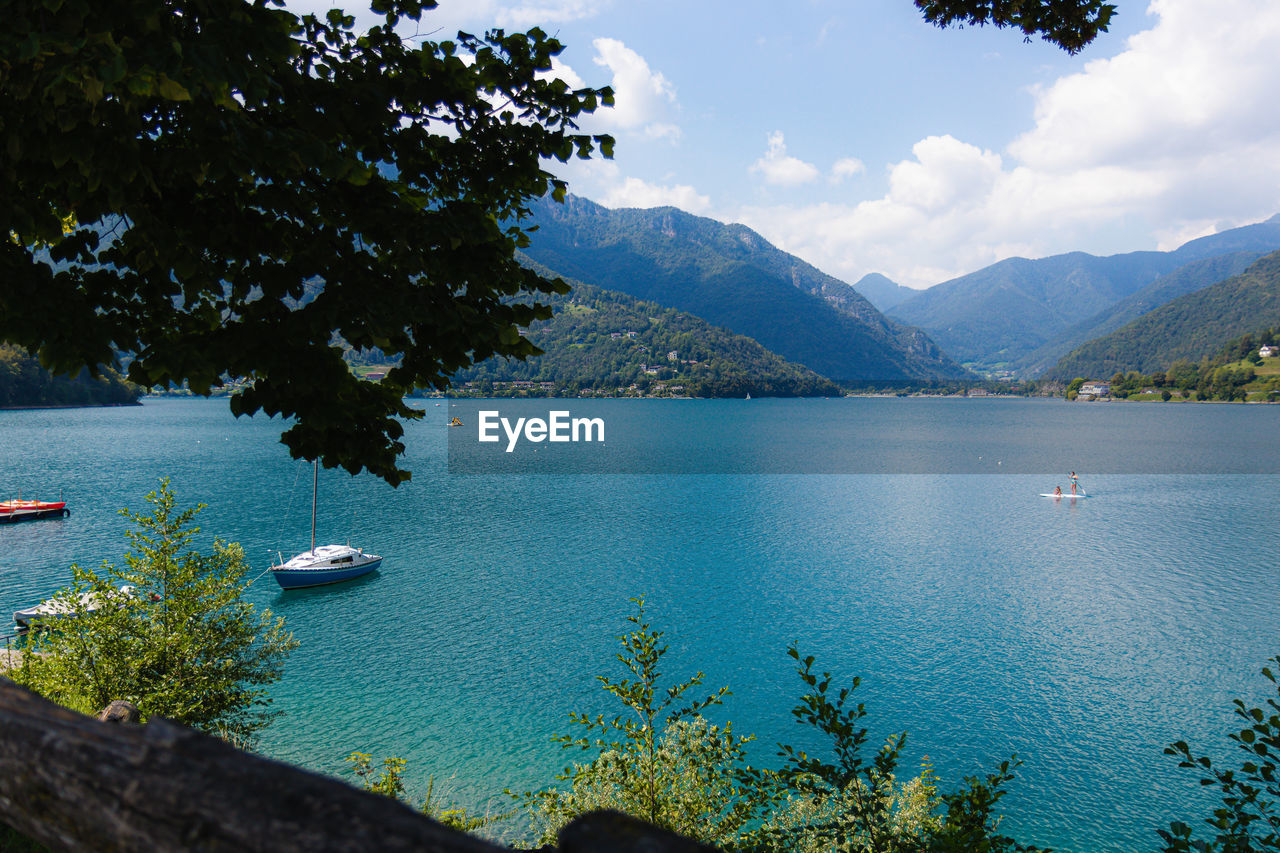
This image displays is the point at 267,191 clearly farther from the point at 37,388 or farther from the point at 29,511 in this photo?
the point at 37,388

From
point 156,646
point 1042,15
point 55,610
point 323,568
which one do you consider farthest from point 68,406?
point 1042,15

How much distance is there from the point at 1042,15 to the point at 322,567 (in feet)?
131

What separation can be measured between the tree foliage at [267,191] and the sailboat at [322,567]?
33578 mm

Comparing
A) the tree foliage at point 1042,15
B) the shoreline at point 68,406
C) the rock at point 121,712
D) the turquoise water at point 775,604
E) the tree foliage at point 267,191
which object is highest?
the tree foliage at point 1042,15

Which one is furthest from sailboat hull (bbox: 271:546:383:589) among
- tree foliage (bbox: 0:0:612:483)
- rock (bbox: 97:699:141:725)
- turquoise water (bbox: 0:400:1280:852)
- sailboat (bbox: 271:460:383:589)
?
tree foliage (bbox: 0:0:612:483)

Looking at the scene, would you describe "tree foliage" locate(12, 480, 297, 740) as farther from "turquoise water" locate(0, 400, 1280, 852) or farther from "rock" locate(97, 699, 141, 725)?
"turquoise water" locate(0, 400, 1280, 852)

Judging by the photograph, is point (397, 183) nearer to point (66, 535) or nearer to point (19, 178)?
point (19, 178)

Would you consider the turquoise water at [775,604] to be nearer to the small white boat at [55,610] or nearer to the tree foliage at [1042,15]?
the small white boat at [55,610]

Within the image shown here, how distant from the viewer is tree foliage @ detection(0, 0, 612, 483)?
4.14 meters

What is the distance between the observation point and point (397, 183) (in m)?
6.54

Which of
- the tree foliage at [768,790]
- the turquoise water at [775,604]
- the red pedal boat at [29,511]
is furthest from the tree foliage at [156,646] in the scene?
the red pedal boat at [29,511]

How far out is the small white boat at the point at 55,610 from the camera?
1652cm

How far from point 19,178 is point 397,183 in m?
2.82

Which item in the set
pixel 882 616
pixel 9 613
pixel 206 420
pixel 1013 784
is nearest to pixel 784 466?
pixel 882 616
